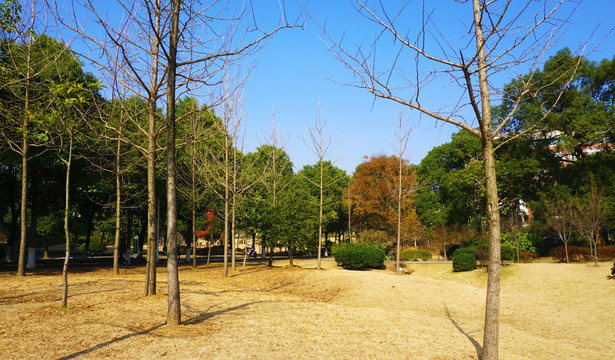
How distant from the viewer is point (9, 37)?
32.0 feet

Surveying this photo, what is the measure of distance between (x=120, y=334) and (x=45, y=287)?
695cm

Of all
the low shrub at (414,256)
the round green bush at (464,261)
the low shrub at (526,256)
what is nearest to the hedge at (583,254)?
the low shrub at (526,256)

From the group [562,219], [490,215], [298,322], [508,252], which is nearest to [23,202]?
[298,322]

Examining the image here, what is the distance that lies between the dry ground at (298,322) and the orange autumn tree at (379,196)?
2191cm

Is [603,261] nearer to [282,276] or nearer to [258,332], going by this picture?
[282,276]

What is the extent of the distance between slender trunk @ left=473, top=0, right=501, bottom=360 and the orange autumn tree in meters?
31.3

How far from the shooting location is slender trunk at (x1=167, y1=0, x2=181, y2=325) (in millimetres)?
7086

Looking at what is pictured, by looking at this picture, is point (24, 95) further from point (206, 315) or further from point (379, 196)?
point (379, 196)

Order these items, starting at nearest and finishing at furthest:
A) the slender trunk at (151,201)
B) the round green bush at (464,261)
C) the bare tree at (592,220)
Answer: the slender trunk at (151,201), the bare tree at (592,220), the round green bush at (464,261)

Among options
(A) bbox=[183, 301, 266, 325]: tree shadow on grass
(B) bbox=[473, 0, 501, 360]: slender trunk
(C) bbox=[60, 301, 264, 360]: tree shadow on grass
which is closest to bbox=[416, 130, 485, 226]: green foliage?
(A) bbox=[183, 301, 266, 325]: tree shadow on grass

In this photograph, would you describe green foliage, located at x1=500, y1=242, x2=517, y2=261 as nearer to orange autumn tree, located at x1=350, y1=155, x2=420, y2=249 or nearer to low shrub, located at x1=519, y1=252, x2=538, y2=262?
low shrub, located at x1=519, y1=252, x2=538, y2=262

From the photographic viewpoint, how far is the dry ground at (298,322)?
600 centimetres

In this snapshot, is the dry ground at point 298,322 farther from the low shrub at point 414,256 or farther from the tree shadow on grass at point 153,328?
the low shrub at point 414,256

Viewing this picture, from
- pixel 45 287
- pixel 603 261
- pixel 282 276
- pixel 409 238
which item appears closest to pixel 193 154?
pixel 282 276
